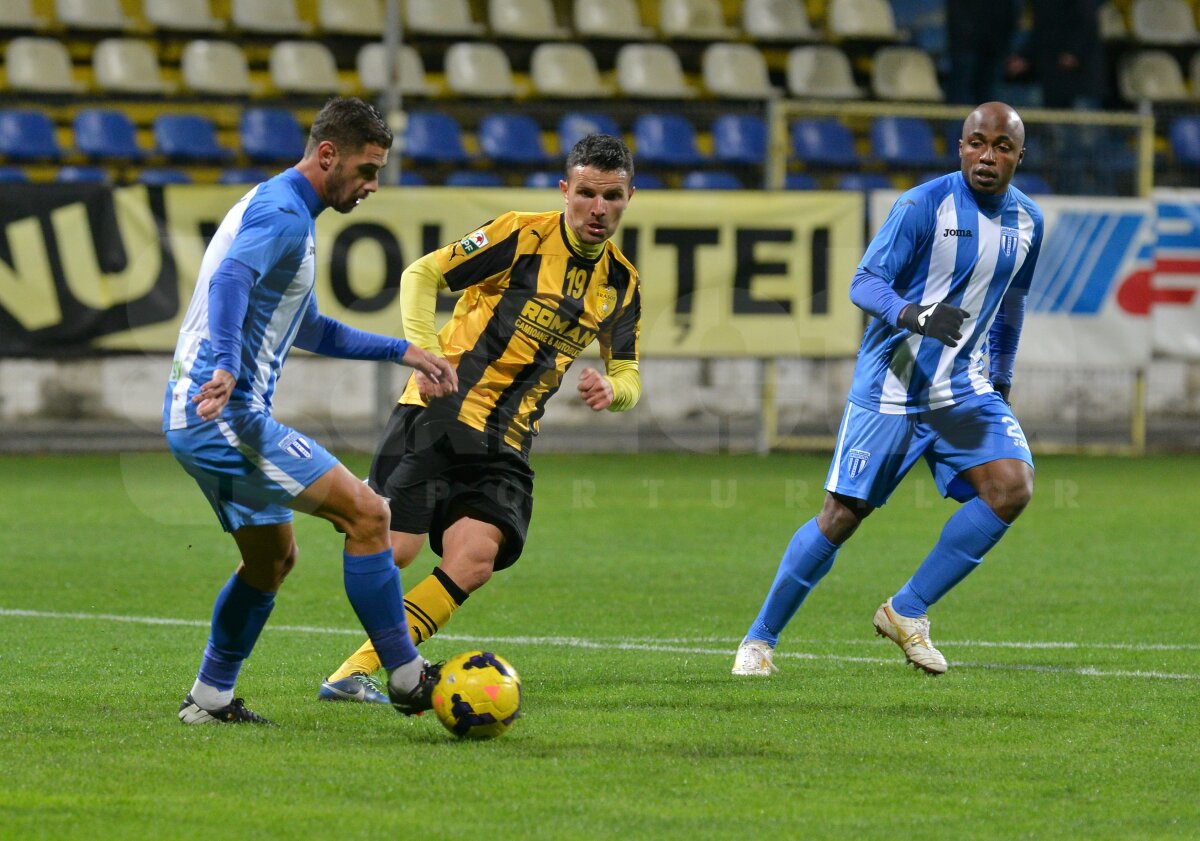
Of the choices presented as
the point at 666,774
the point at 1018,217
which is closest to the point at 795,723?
the point at 666,774

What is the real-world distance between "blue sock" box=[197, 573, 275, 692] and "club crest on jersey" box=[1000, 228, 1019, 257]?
3084 mm

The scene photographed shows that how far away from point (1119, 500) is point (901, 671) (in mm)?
7033

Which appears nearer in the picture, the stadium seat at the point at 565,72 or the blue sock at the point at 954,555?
the blue sock at the point at 954,555

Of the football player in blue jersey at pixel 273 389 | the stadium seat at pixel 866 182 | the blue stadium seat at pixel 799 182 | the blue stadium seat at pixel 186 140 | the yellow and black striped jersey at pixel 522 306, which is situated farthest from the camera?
the stadium seat at pixel 866 182

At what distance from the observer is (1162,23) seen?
21.5 m

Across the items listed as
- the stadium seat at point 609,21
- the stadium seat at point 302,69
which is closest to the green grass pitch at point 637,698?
the stadium seat at point 302,69

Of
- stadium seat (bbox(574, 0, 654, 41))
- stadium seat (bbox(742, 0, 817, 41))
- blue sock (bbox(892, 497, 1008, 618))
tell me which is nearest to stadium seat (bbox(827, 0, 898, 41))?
stadium seat (bbox(742, 0, 817, 41))

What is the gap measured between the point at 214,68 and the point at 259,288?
14.1 meters

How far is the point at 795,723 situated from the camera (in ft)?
18.1

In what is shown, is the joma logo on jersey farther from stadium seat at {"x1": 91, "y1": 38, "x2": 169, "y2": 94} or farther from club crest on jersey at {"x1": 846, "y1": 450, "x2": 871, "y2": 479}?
stadium seat at {"x1": 91, "y1": 38, "x2": 169, "y2": 94}

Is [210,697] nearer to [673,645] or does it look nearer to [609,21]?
[673,645]

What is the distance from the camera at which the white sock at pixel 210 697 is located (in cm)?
537

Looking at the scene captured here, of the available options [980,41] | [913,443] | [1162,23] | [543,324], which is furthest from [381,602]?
[1162,23]

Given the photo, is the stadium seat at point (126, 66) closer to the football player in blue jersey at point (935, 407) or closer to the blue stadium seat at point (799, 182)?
the blue stadium seat at point (799, 182)
